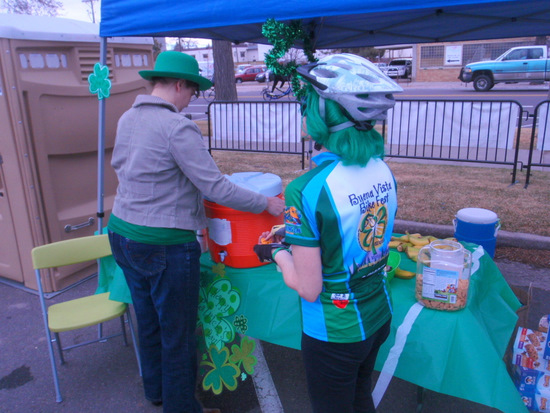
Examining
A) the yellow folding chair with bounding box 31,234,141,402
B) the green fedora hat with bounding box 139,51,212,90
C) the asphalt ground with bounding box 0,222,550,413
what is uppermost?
the green fedora hat with bounding box 139,51,212,90

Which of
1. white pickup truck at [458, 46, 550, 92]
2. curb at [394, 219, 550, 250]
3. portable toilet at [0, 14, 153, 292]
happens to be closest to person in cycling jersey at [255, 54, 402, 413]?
portable toilet at [0, 14, 153, 292]

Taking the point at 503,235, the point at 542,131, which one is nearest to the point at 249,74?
the point at 542,131

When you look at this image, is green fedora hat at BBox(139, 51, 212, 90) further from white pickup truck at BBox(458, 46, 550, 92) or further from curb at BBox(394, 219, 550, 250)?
white pickup truck at BBox(458, 46, 550, 92)

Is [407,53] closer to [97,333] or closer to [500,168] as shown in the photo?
[500,168]

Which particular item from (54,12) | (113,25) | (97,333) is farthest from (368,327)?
(54,12)

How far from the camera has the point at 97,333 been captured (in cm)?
346

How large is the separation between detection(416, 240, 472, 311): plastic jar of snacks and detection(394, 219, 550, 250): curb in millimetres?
3078

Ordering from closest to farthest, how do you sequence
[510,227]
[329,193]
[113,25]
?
[329,193], [113,25], [510,227]

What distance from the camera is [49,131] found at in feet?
12.3

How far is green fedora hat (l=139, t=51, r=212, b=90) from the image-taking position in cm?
206

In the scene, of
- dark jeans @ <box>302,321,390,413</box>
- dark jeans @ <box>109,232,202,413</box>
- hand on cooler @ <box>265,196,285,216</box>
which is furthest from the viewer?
hand on cooler @ <box>265,196,285,216</box>

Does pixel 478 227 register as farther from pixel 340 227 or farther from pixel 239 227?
pixel 340 227

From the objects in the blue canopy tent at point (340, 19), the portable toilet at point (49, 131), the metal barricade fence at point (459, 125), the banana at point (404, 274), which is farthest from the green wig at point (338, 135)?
the metal barricade fence at point (459, 125)

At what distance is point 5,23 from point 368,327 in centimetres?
354
